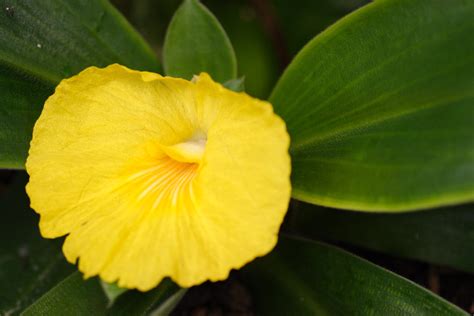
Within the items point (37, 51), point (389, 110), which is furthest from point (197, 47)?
point (389, 110)

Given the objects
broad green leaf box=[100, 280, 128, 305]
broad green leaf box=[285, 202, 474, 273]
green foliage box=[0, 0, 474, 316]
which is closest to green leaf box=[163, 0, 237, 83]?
green foliage box=[0, 0, 474, 316]

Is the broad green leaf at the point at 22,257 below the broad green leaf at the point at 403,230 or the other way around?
below

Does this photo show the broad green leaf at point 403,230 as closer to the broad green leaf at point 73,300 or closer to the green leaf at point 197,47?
the green leaf at point 197,47

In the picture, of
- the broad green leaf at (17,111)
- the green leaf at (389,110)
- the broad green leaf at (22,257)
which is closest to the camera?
the green leaf at (389,110)

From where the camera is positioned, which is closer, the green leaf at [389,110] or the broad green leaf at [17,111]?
the green leaf at [389,110]

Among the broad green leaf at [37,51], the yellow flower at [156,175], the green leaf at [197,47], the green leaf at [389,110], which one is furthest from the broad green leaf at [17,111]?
the green leaf at [389,110]

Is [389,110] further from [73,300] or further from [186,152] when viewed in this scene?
[73,300]

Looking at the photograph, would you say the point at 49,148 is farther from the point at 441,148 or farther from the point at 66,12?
the point at 441,148
